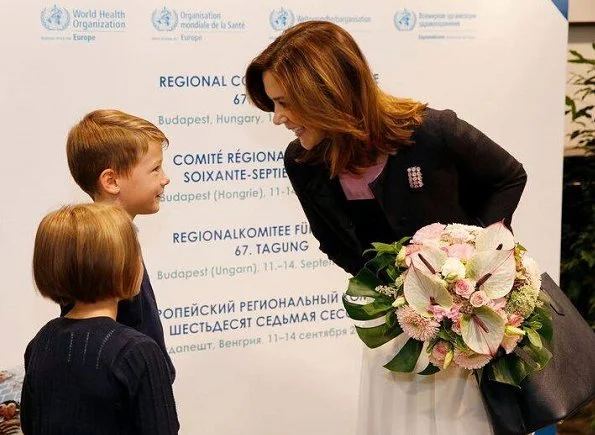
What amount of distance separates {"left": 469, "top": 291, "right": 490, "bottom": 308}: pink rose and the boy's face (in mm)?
912

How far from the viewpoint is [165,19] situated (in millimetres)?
3049

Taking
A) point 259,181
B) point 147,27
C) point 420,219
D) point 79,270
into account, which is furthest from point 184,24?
point 79,270

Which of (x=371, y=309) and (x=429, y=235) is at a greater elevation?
(x=429, y=235)

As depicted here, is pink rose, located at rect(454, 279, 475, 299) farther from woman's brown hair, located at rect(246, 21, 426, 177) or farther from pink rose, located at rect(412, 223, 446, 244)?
woman's brown hair, located at rect(246, 21, 426, 177)

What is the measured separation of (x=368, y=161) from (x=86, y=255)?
0.88 metres

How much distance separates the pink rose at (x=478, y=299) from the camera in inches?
72.0

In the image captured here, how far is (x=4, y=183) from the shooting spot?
114 inches

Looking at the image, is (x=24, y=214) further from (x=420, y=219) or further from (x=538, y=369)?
(x=538, y=369)

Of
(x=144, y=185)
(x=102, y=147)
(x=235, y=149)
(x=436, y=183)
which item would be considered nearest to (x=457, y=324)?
(x=436, y=183)

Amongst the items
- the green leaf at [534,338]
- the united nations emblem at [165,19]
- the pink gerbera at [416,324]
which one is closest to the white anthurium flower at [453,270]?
the pink gerbera at [416,324]

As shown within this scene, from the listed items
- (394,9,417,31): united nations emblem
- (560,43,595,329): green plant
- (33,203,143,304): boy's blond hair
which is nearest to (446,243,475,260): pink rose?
(33,203,143,304): boy's blond hair

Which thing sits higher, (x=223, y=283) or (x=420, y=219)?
(x=420, y=219)

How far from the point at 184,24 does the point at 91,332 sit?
5.24 feet

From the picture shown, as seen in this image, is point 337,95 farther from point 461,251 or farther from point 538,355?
point 538,355
